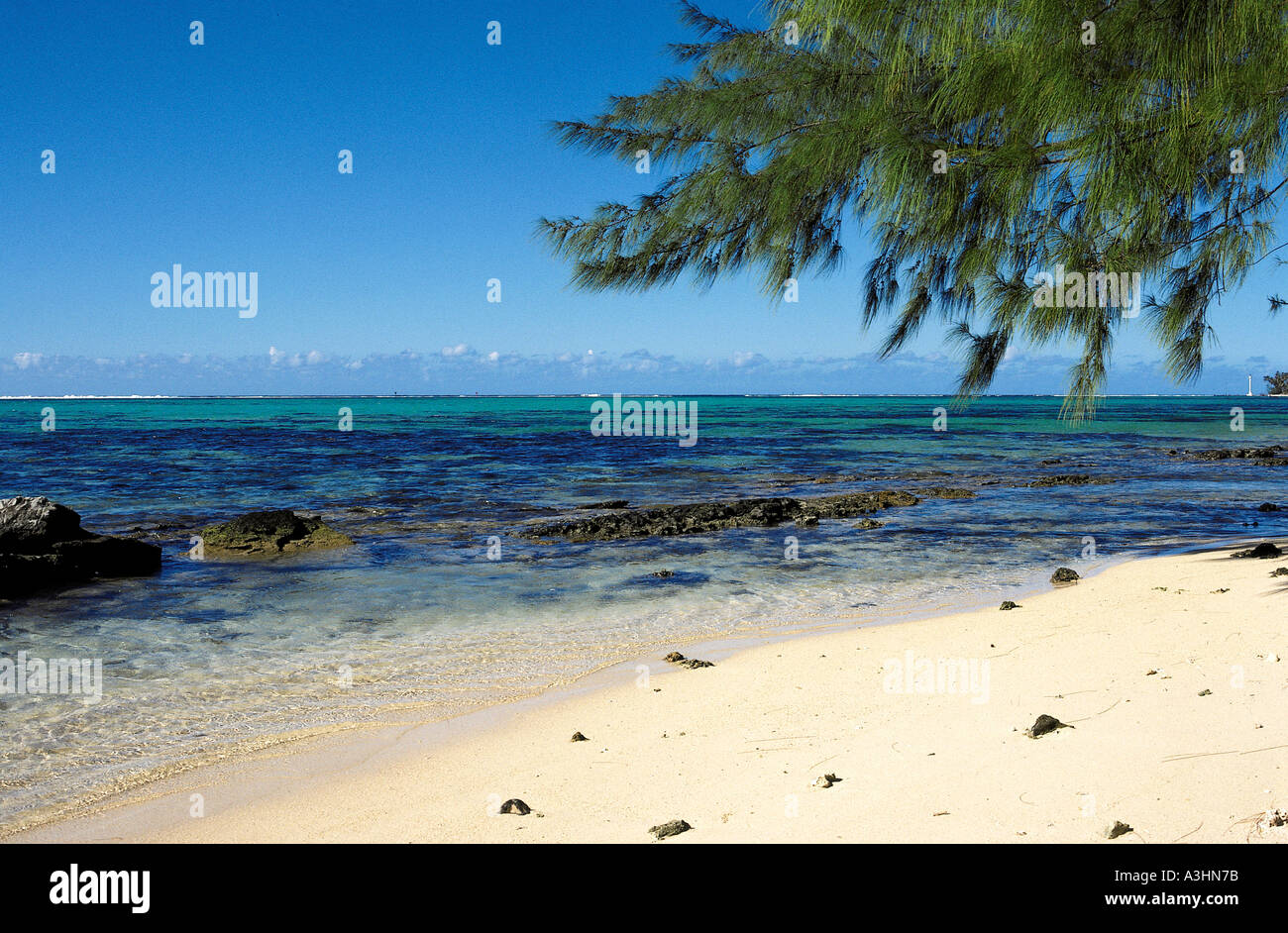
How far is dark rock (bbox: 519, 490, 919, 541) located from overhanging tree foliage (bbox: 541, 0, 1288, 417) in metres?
5.55

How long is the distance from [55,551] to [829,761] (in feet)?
30.4

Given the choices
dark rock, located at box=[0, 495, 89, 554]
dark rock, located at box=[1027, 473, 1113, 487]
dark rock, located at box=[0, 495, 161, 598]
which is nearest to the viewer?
dark rock, located at box=[0, 495, 161, 598]

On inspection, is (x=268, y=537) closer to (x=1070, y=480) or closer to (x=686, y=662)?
(x=686, y=662)

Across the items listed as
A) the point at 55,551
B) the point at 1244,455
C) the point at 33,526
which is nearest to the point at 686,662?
the point at 55,551

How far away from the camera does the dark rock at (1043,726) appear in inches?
153

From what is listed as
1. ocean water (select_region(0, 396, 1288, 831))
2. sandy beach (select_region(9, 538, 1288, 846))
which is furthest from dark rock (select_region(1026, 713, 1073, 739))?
ocean water (select_region(0, 396, 1288, 831))

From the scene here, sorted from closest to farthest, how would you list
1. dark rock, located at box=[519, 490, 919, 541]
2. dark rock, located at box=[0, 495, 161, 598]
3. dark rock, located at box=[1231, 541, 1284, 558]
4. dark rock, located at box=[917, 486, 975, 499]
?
dark rock, located at box=[1231, 541, 1284, 558]
dark rock, located at box=[0, 495, 161, 598]
dark rock, located at box=[519, 490, 919, 541]
dark rock, located at box=[917, 486, 975, 499]


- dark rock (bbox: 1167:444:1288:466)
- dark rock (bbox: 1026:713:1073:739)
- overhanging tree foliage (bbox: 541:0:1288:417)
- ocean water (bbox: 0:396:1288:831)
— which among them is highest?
overhanging tree foliage (bbox: 541:0:1288:417)

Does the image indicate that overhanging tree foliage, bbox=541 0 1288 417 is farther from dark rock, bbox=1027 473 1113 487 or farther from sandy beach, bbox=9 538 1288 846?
dark rock, bbox=1027 473 1113 487

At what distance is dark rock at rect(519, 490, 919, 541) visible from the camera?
40.5ft

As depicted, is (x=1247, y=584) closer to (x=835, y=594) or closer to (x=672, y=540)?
(x=835, y=594)

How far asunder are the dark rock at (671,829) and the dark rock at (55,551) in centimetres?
859

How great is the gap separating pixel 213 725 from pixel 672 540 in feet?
24.9

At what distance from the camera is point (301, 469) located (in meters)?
24.8
